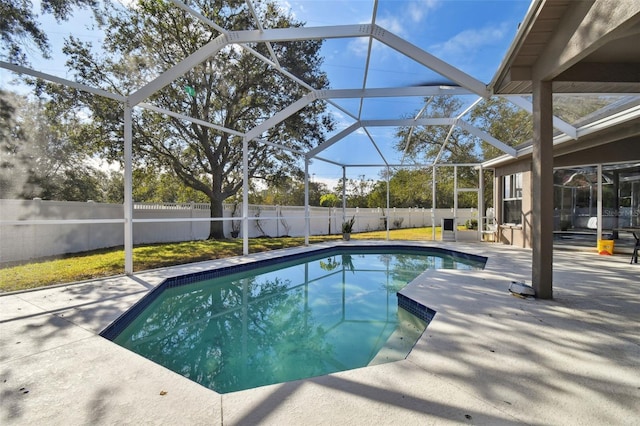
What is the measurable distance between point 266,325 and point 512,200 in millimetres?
10540

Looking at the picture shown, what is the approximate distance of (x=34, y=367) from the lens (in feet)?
7.84

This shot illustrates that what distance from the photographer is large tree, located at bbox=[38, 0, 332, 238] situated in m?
9.77

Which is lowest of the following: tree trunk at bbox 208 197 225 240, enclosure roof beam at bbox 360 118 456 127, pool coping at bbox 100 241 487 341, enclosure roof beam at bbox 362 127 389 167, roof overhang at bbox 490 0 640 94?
pool coping at bbox 100 241 487 341

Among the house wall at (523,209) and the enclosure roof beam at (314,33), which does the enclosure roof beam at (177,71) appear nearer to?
the enclosure roof beam at (314,33)

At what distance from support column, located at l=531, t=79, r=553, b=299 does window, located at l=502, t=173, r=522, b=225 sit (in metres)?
7.43

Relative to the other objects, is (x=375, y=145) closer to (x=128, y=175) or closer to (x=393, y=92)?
(x=393, y=92)

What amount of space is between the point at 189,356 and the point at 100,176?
10.4 m

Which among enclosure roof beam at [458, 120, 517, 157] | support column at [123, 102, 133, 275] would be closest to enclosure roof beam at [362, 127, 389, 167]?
enclosure roof beam at [458, 120, 517, 157]

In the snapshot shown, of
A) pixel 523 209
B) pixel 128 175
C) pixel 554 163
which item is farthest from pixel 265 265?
pixel 554 163

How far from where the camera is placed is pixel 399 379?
2168 mm

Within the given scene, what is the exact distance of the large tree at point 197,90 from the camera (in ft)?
32.0

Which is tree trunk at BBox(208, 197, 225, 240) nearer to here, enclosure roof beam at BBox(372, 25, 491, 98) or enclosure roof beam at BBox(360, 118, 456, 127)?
enclosure roof beam at BBox(360, 118, 456, 127)

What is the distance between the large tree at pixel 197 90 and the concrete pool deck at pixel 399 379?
7.28 meters

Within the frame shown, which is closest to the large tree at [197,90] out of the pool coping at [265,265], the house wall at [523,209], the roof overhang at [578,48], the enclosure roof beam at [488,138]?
the enclosure roof beam at [488,138]
